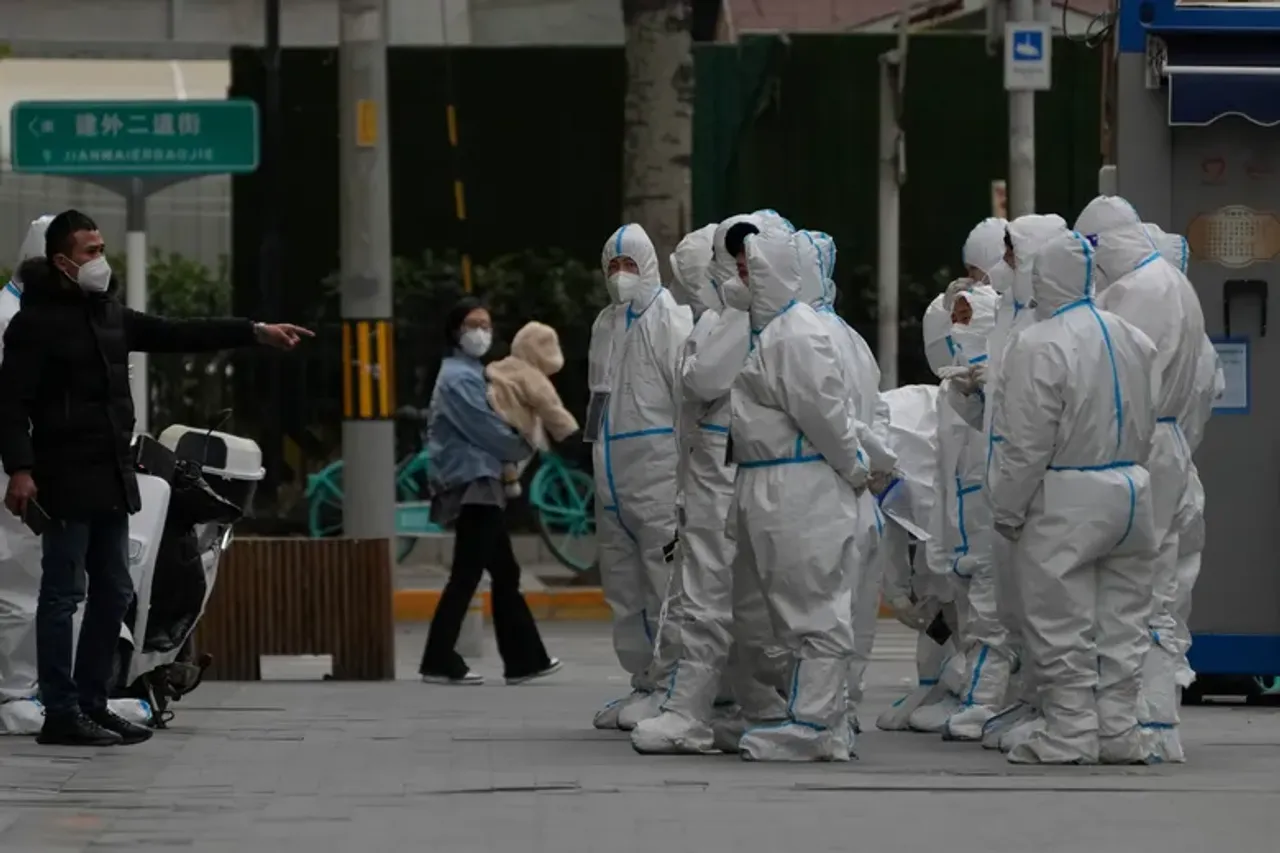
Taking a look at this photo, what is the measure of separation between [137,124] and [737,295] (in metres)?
5.87

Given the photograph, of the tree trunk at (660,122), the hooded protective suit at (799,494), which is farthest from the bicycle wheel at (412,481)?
the hooded protective suit at (799,494)

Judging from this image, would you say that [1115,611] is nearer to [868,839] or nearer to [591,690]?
[868,839]

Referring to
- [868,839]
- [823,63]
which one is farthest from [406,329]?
[868,839]

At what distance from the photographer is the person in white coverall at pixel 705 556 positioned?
11570 mm

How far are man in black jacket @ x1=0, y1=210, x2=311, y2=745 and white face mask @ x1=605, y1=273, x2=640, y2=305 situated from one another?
65.6 inches

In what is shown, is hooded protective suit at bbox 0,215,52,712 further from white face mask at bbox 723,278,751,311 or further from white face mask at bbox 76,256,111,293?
white face mask at bbox 723,278,751,311

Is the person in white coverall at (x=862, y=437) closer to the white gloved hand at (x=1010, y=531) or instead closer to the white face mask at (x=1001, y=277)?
the white gloved hand at (x=1010, y=531)

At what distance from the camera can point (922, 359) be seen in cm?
2322

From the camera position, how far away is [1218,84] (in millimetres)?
13609

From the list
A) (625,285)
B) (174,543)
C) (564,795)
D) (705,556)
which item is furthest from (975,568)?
(174,543)

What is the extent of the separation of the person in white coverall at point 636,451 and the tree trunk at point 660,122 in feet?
27.5

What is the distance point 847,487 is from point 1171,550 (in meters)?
1.34

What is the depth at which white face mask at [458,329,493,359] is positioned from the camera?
15.6 metres

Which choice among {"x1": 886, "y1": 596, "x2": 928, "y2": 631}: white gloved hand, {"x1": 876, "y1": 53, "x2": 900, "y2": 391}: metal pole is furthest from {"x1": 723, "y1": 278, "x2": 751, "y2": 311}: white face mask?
{"x1": 876, "y1": 53, "x2": 900, "y2": 391}: metal pole
